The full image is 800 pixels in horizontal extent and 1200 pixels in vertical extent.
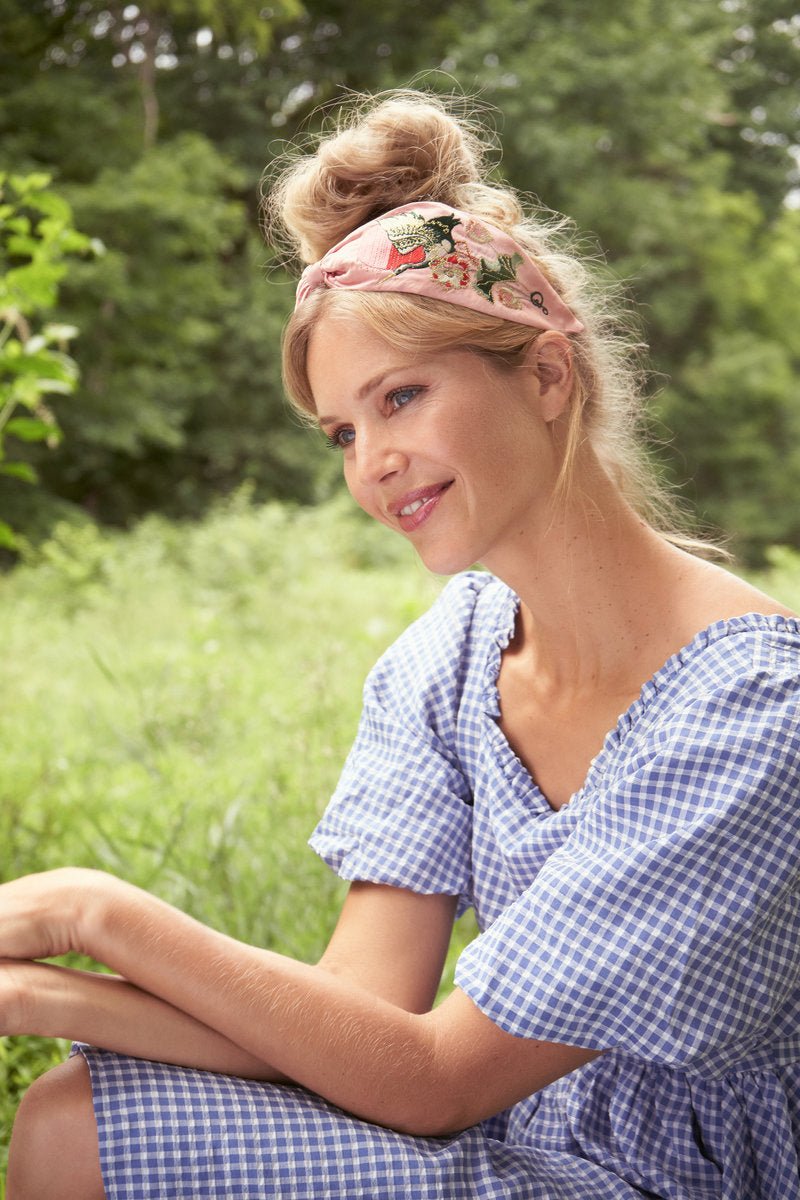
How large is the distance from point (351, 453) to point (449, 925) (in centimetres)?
64

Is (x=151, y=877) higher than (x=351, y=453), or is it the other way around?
(x=351, y=453)

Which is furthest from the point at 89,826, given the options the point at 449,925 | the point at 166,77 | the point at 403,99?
the point at 166,77

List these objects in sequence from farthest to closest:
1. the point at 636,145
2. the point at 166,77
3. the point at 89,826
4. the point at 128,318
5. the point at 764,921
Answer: the point at 636,145, the point at 166,77, the point at 128,318, the point at 89,826, the point at 764,921

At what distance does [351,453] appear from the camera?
5.47ft

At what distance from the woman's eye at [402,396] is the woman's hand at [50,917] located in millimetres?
661

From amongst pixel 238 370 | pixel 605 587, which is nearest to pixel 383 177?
pixel 605 587

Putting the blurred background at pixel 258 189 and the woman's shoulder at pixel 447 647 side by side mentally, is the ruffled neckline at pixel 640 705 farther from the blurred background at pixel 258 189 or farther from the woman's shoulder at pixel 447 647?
the blurred background at pixel 258 189

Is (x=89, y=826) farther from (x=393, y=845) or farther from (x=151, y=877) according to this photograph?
(x=393, y=845)

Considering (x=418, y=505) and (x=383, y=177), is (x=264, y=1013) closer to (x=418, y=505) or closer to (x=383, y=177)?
(x=418, y=505)

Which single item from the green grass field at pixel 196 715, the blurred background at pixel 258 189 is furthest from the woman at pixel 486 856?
the blurred background at pixel 258 189

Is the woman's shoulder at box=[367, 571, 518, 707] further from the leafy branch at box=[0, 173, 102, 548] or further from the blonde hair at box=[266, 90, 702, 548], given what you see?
the leafy branch at box=[0, 173, 102, 548]

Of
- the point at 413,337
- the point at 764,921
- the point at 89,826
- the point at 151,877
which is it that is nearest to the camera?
the point at 764,921

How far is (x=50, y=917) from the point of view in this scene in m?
1.37

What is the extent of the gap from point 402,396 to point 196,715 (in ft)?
9.39
